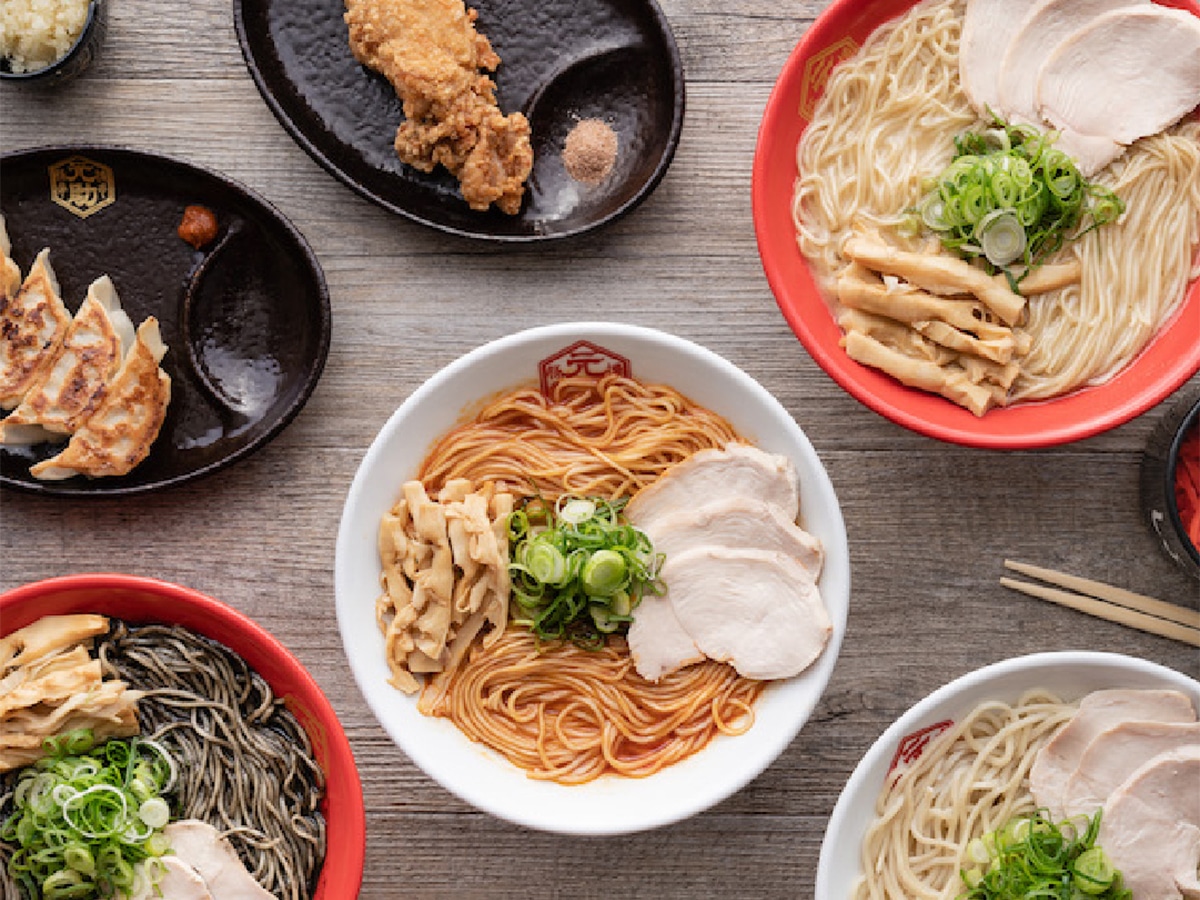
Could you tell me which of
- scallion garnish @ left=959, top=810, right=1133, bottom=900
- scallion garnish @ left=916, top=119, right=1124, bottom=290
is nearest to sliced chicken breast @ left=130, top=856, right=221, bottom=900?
scallion garnish @ left=959, top=810, right=1133, bottom=900

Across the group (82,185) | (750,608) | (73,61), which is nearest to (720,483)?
(750,608)

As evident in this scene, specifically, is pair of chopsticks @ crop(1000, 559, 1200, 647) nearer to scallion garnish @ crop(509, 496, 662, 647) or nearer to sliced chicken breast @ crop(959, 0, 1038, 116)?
scallion garnish @ crop(509, 496, 662, 647)

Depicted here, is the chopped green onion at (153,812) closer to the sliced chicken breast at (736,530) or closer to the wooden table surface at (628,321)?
the wooden table surface at (628,321)

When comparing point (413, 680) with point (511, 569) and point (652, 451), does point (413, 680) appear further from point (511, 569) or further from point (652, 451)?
point (652, 451)

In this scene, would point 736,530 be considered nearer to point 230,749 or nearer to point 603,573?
point 603,573

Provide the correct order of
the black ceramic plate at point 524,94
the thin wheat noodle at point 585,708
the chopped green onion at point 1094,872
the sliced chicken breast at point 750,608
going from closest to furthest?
the chopped green onion at point 1094,872 < the sliced chicken breast at point 750,608 < the thin wheat noodle at point 585,708 < the black ceramic plate at point 524,94

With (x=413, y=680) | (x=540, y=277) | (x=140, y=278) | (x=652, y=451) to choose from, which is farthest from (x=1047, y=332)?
(x=140, y=278)

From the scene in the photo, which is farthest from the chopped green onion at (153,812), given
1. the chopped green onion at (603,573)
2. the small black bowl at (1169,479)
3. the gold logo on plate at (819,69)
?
the small black bowl at (1169,479)
